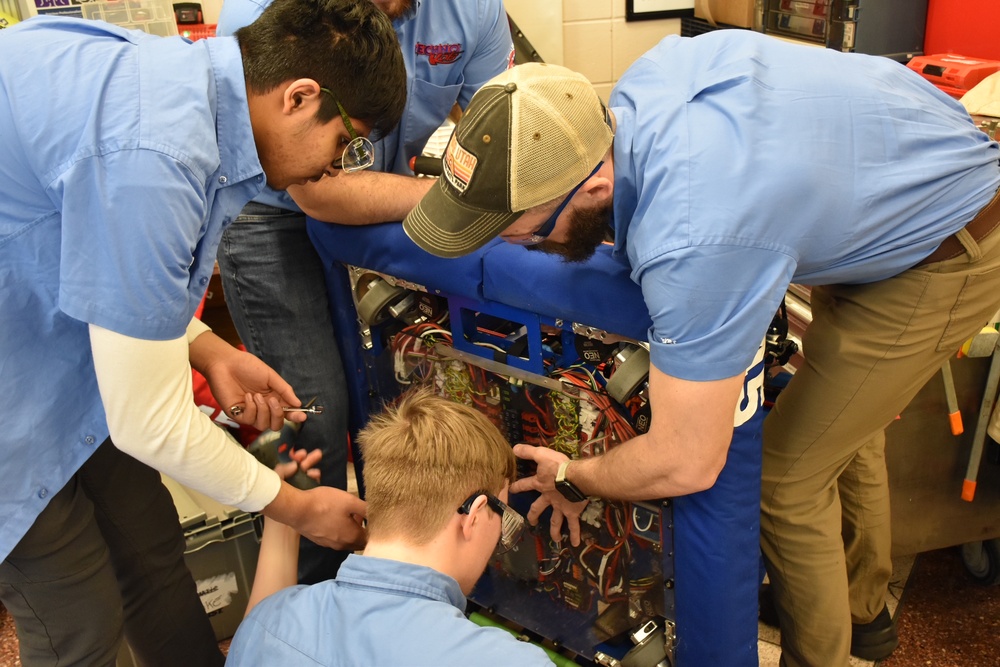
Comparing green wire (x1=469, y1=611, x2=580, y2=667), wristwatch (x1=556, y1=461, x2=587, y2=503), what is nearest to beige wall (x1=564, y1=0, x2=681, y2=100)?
green wire (x1=469, y1=611, x2=580, y2=667)

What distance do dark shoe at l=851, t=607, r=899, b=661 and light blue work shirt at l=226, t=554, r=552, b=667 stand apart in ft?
4.16

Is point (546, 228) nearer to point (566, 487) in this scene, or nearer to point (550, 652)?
point (566, 487)

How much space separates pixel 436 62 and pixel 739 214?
1.06 m

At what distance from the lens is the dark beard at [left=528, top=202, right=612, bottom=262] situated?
140cm

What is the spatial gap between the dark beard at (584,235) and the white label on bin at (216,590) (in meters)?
1.43

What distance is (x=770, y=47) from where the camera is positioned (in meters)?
1.46

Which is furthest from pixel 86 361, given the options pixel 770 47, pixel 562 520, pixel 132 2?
pixel 132 2

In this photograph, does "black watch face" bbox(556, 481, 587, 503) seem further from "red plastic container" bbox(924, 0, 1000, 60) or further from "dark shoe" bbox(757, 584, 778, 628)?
"red plastic container" bbox(924, 0, 1000, 60)

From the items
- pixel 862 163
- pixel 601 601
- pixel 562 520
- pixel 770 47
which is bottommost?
pixel 601 601

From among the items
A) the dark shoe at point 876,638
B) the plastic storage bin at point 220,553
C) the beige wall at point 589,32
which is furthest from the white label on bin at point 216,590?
the beige wall at point 589,32

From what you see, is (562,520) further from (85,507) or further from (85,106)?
(85,106)

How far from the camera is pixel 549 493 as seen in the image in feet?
5.65

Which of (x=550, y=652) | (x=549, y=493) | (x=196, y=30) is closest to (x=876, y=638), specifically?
(x=550, y=652)

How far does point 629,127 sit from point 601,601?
1012 mm
